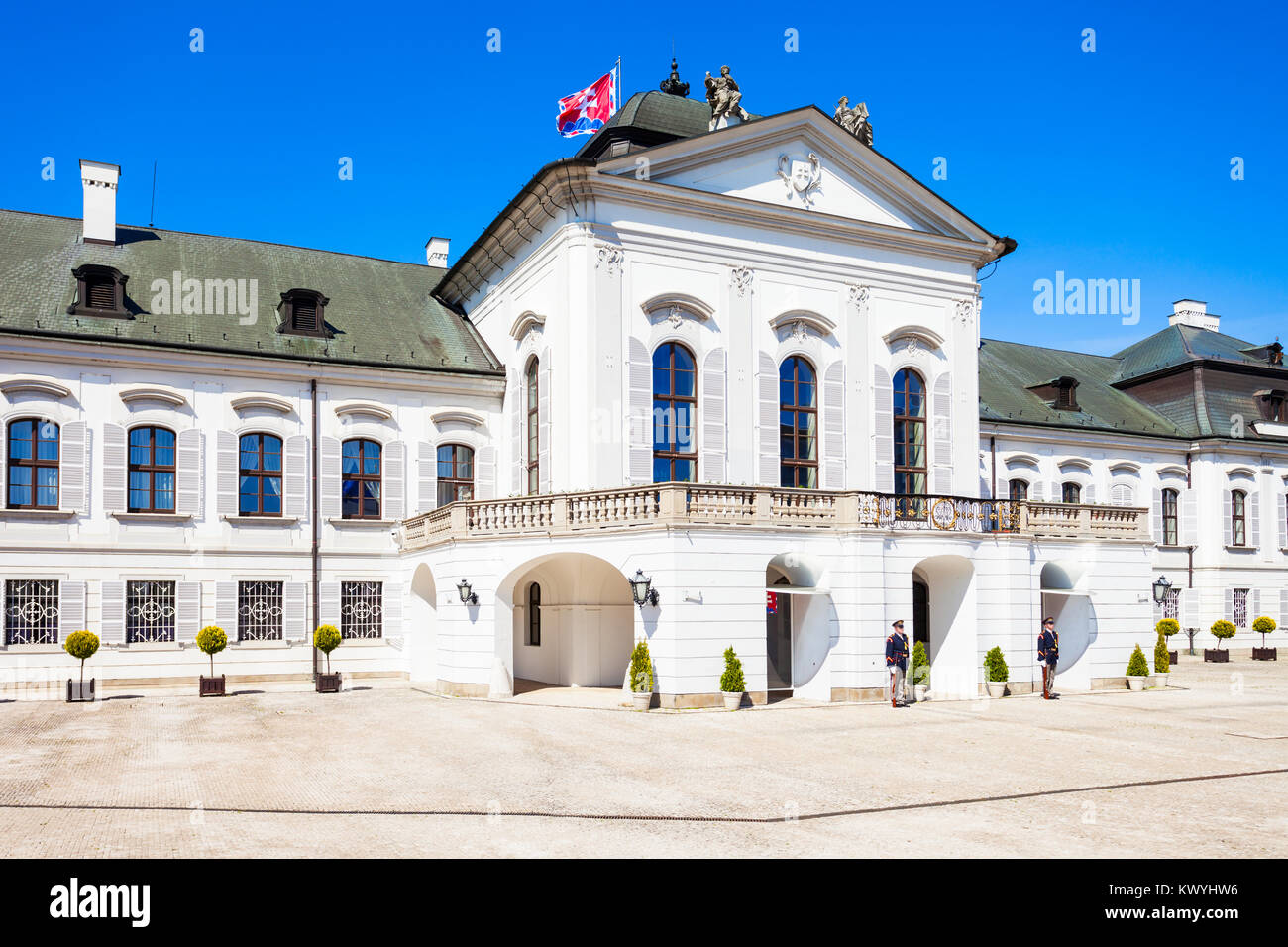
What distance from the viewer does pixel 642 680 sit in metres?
21.9

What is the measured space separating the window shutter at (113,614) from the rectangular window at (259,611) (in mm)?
2768

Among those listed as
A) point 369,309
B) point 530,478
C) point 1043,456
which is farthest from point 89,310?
point 1043,456

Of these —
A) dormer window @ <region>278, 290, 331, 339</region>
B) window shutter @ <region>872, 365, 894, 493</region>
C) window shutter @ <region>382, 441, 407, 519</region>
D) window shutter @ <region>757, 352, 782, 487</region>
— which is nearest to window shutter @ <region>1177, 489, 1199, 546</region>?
window shutter @ <region>872, 365, 894, 493</region>

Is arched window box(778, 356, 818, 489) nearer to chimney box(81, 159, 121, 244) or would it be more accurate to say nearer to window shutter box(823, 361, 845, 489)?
window shutter box(823, 361, 845, 489)

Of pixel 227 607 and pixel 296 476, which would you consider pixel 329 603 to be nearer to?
pixel 227 607

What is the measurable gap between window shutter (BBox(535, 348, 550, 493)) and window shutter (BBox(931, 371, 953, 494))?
10.9 meters

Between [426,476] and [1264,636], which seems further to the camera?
[1264,636]

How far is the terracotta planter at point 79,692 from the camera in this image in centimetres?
2505

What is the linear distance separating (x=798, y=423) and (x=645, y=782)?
1642 cm

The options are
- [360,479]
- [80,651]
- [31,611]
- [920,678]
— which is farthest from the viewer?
[360,479]

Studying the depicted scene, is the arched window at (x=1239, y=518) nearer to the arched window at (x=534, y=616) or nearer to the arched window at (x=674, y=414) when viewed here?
the arched window at (x=674, y=414)

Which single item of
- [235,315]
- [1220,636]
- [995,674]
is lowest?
[1220,636]

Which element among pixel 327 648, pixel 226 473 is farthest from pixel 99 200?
pixel 327 648

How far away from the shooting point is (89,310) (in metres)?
28.4
